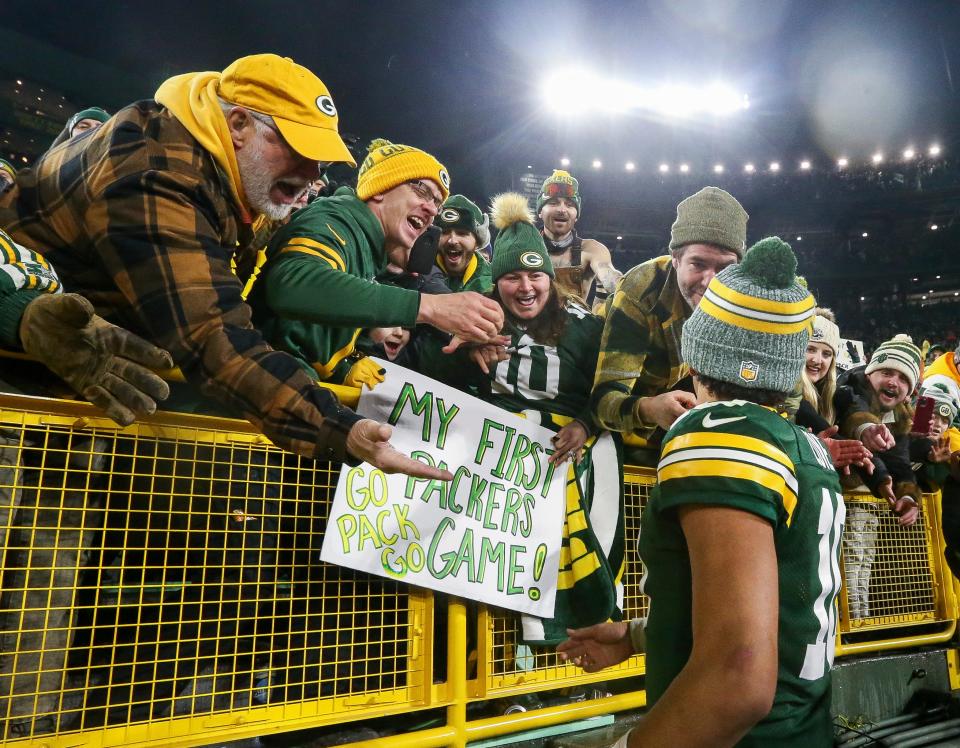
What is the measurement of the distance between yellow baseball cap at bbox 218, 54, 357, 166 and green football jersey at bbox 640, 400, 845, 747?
1.49 metres

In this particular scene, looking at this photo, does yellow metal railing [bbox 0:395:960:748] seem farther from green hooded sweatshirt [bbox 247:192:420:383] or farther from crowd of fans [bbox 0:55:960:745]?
green hooded sweatshirt [bbox 247:192:420:383]

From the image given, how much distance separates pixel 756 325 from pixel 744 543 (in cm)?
58

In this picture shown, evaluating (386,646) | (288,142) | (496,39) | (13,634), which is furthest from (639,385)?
(496,39)

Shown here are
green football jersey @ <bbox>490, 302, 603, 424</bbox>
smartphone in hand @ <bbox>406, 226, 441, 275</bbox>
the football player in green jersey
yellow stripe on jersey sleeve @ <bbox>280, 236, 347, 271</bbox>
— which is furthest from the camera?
green football jersey @ <bbox>490, 302, 603, 424</bbox>

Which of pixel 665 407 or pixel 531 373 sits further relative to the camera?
pixel 531 373

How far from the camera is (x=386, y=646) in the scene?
7.59ft

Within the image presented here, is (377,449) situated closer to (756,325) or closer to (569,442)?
(756,325)

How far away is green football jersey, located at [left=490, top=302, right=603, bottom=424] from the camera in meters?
3.32

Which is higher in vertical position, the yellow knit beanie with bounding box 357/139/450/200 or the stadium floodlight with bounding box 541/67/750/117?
the stadium floodlight with bounding box 541/67/750/117

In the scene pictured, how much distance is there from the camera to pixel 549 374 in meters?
3.41

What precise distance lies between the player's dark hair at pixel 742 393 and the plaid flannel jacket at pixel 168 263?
1.00 meters

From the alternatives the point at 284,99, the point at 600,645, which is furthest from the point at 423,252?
the point at 600,645

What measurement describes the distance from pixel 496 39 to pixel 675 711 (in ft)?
39.3

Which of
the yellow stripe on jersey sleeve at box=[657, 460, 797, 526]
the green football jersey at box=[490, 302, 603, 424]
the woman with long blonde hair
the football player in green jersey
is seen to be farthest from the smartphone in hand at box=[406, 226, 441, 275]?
the woman with long blonde hair
